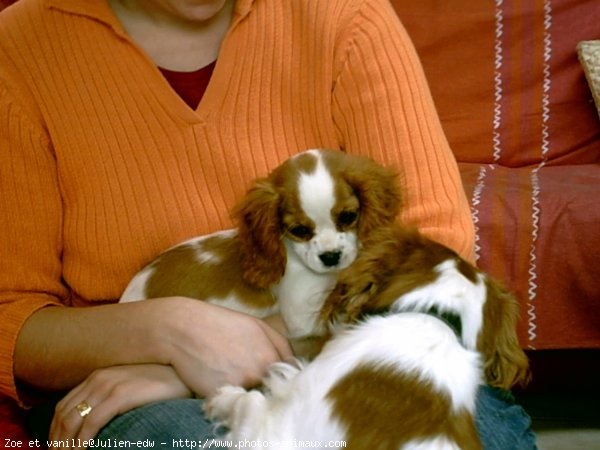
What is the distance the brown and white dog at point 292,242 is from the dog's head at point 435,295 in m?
0.14

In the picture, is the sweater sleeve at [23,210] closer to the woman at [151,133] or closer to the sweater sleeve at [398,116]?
the woman at [151,133]

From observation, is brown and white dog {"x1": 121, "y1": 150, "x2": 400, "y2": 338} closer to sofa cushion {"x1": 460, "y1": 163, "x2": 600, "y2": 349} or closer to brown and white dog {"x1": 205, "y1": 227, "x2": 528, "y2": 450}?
brown and white dog {"x1": 205, "y1": 227, "x2": 528, "y2": 450}

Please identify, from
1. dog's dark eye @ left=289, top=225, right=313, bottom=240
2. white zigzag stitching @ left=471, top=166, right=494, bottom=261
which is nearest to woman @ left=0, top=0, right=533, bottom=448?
dog's dark eye @ left=289, top=225, right=313, bottom=240

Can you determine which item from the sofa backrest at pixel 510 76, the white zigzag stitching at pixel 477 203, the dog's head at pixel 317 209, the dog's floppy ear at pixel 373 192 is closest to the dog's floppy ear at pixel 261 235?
the dog's head at pixel 317 209

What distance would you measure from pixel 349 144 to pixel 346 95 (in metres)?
0.08

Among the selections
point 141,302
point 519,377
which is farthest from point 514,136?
point 141,302

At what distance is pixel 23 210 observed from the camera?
119 cm

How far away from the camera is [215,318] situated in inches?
42.8

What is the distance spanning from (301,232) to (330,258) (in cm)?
8

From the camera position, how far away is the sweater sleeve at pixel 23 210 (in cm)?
118

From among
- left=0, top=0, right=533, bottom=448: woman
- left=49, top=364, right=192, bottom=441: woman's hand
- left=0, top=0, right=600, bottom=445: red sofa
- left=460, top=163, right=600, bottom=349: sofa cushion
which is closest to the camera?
left=49, top=364, right=192, bottom=441: woman's hand

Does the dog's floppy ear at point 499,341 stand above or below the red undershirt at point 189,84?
below

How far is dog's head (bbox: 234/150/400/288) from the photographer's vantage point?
121 centimetres

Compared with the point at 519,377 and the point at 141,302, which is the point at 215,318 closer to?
the point at 141,302
